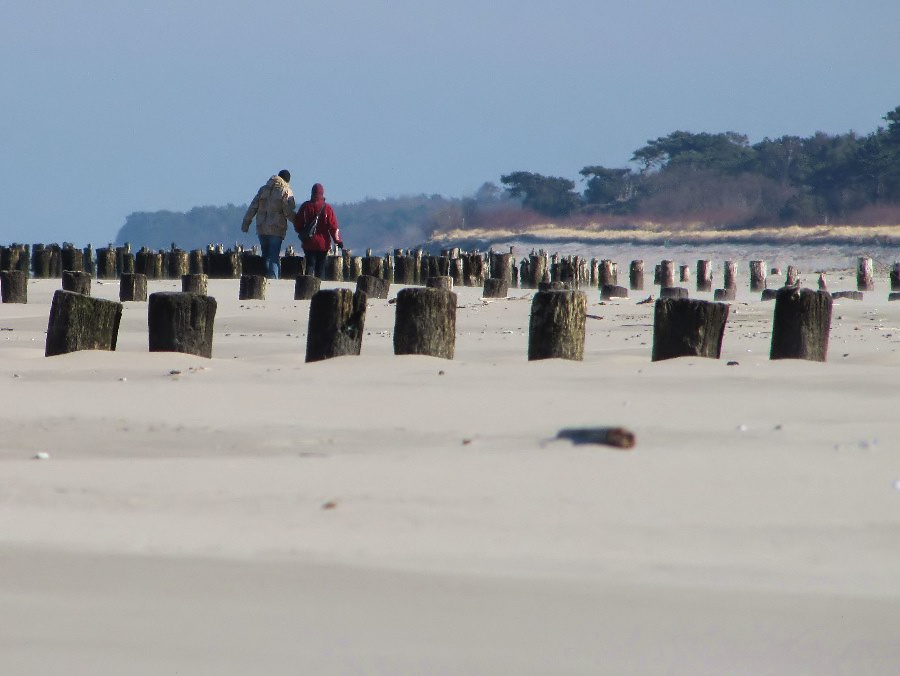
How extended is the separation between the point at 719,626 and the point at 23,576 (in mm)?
1464

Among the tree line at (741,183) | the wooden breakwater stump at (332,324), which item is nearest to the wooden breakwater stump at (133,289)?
the wooden breakwater stump at (332,324)

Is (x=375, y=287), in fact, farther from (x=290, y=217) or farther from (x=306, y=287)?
(x=290, y=217)

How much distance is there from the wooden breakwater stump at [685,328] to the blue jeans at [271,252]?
10.5 metres

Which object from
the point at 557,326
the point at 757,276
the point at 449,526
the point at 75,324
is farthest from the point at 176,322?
the point at 757,276

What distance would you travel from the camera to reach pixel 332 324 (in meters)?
7.72

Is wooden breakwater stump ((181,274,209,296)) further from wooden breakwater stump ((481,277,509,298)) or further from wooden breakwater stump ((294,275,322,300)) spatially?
wooden breakwater stump ((481,277,509,298))

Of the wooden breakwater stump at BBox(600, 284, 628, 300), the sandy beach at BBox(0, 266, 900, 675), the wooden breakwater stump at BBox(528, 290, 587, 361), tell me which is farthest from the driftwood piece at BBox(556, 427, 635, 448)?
the wooden breakwater stump at BBox(600, 284, 628, 300)

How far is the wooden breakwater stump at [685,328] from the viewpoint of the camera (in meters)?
7.70

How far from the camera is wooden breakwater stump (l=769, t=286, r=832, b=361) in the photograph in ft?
25.2

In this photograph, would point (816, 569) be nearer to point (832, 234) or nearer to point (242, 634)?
point (242, 634)

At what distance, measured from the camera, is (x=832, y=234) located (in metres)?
58.8

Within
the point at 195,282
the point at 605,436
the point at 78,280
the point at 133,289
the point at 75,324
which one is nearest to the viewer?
the point at 605,436

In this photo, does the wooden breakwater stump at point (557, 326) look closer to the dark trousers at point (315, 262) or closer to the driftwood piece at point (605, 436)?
the driftwood piece at point (605, 436)

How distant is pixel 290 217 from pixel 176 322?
10020mm
